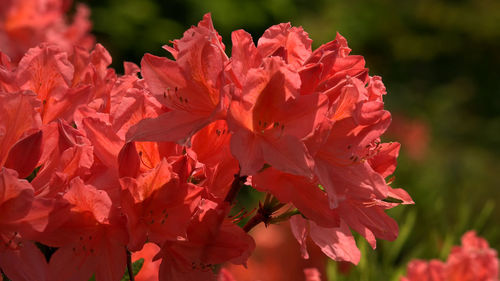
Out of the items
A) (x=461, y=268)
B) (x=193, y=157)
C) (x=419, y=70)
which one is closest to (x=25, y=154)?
(x=193, y=157)

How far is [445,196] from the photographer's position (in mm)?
2244

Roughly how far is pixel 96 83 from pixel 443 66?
5602mm

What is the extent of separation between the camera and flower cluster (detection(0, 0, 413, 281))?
496 mm

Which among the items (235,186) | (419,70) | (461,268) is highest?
(235,186)

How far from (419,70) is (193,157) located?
5.56 meters

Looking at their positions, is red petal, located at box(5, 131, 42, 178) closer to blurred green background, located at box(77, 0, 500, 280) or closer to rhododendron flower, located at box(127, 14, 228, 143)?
rhododendron flower, located at box(127, 14, 228, 143)

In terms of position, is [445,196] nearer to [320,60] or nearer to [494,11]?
[320,60]

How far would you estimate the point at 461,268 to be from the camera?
850 millimetres

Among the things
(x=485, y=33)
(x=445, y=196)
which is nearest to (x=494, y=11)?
(x=485, y=33)

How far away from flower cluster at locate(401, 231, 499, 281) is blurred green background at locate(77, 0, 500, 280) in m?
0.16

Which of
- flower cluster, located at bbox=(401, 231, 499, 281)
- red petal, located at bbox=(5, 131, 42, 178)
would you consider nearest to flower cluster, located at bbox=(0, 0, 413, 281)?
red petal, located at bbox=(5, 131, 42, 178)

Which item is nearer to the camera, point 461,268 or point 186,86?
point 186,86

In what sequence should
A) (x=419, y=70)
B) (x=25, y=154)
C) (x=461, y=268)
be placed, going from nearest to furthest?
(x=25, y=154) < (x=461, y=268) < (x=419, y=70)

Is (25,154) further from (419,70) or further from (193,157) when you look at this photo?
(419,70)
